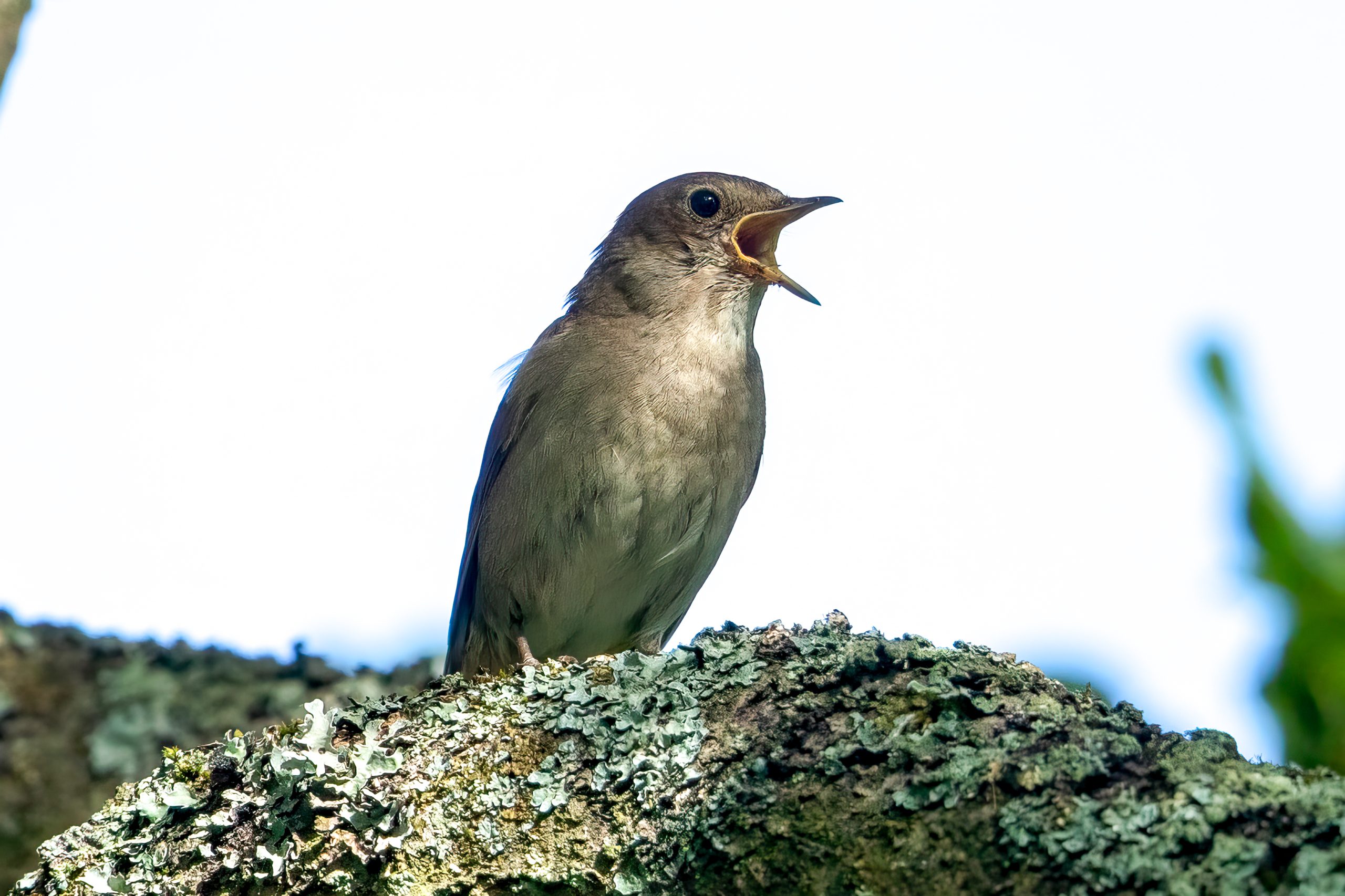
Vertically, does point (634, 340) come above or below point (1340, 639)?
above

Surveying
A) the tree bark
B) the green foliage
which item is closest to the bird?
the tree bark

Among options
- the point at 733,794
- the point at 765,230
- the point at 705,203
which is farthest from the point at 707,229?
the point at 733,794

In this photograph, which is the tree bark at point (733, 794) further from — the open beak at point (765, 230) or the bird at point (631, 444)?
the open beak at point (765, 230)

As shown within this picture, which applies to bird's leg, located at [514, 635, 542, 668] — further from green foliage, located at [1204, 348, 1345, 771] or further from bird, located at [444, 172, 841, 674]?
green foliage, located at [1204, 348, 1345, 771]

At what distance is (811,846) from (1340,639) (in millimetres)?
1163

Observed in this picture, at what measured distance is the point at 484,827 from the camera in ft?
9.67

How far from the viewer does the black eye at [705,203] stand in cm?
646

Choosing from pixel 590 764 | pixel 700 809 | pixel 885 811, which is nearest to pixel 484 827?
pixel 590 764

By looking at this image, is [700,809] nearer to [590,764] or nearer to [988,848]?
[590,764]

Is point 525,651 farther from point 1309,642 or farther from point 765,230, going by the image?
point 1309,642

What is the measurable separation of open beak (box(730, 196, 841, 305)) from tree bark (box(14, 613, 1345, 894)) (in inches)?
129

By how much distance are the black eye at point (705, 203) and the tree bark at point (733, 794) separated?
11.3 ft

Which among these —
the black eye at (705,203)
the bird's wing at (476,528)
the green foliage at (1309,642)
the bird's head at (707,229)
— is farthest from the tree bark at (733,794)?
the black eye at (705,203)

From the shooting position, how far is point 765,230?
652 centimetres
